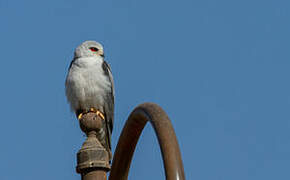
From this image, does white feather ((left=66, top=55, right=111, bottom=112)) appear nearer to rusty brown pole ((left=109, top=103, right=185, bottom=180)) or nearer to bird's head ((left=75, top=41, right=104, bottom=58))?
bird's head ((left=75, top=41, right=104, bottom=58))

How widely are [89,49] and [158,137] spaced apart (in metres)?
5.52

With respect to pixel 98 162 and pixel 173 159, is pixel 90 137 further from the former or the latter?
pixel 173 159

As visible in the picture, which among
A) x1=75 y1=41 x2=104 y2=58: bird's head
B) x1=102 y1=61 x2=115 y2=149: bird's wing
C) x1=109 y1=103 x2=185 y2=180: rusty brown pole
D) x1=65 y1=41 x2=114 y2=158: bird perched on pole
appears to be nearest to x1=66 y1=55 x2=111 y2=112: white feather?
x1=65 y1=41 x2=114 y2=158: bird perched on pole

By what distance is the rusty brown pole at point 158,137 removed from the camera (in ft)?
6.66

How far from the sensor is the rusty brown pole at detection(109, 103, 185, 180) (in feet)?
6.66

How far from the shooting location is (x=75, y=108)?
7.26 meters

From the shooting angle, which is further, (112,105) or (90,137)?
(112,105)

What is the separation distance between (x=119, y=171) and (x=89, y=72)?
4.16 meters

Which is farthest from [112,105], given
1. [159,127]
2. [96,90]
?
[159,127]

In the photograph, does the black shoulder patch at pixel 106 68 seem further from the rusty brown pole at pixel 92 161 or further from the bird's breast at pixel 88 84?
Answer: the rusty brown pole at pixel 92 161

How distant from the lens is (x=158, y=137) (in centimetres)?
228

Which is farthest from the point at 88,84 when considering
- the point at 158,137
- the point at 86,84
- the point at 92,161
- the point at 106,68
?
the point at 158,137

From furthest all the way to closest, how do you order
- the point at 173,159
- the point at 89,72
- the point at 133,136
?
the point at 89,72
the point at 133,136
the point at 173,159

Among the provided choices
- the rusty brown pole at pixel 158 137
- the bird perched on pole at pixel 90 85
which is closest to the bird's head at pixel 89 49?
the bird perched on pole at pixel 90 85
